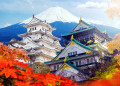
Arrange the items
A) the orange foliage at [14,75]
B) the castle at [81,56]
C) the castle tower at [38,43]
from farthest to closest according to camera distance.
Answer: the castle tower at [38,43]
the castle at [81,56]
the orange foliage at [14,75]

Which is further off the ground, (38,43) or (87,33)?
(38,43)

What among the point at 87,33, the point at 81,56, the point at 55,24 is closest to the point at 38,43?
the point at 87,33

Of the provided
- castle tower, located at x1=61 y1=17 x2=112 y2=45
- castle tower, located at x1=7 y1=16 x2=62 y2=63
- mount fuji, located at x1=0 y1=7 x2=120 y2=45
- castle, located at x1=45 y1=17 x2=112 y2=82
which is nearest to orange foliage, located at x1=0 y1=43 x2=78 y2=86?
castle, located at x1=45 y1=17 x2=112 y2=82

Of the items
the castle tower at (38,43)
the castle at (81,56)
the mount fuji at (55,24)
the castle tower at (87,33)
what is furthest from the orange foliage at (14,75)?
the mount fuji at (55,24)

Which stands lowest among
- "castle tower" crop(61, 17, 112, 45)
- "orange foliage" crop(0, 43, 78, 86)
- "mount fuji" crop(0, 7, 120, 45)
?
"orange foliage" crop(0, 43, 78, 86)

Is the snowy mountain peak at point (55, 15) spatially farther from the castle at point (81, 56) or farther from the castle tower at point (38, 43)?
the castle at point (81, 56)

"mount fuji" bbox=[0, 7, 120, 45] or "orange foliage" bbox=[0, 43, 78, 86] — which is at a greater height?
"mount fuji" bbox=[0, 7, 120, 45]

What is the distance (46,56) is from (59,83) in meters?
36.0

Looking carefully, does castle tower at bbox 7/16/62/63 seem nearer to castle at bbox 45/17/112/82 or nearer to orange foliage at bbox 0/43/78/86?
castle at bbox 45/17/112/82

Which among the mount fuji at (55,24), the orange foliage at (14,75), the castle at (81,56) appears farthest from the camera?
the mount fuji at (55,24)

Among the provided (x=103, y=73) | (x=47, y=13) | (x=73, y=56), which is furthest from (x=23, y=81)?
(x=47, y=13)

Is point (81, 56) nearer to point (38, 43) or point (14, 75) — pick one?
point (14, 75)

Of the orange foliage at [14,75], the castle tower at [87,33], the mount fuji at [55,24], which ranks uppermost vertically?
the mount fuji at [55,24]

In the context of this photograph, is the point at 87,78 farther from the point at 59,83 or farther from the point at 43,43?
the point at 43,43
